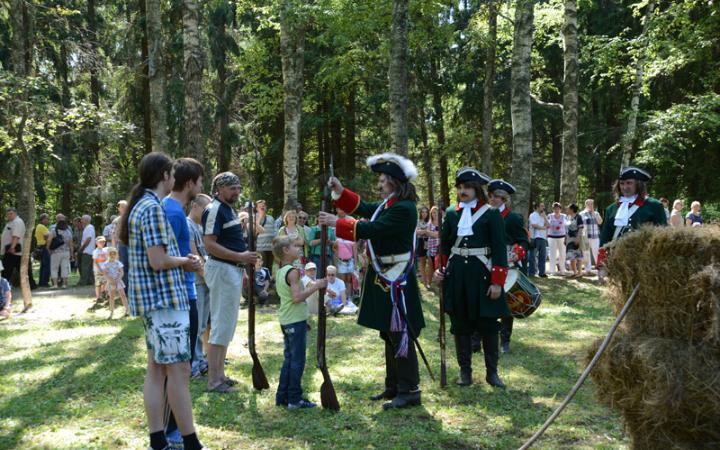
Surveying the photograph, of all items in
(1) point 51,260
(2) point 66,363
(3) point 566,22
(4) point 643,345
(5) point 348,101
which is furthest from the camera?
(5) point 348,101

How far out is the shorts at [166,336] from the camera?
4176 mm

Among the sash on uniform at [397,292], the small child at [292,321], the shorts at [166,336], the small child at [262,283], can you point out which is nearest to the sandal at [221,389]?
the small child at [292,321]

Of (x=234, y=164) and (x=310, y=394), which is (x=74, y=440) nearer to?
(x=310, y=394)

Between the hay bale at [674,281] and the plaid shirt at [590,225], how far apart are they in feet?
42.7

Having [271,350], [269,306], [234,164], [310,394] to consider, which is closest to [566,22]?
[269,306]

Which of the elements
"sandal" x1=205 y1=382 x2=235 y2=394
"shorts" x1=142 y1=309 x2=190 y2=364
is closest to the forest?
"sandal" x1=205 y1=382 x2=235 y2=394

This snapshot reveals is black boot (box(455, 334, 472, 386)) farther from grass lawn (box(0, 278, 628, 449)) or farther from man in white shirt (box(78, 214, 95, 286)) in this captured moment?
man in white shirt (box(78, 214, 95, 286))

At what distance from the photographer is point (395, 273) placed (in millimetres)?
5703

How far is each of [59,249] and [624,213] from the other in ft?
48.8

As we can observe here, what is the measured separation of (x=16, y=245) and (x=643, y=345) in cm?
1497

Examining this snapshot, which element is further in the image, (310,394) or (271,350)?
(271,350)

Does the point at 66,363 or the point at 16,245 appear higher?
the point at 16,245

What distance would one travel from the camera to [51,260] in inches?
691

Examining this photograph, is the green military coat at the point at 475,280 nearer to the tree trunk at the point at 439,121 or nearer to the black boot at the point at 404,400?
the black boot at the point at 404,400
